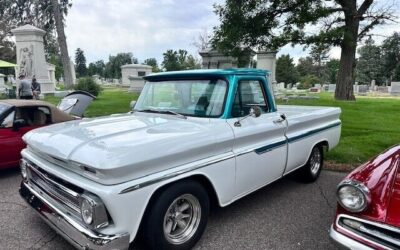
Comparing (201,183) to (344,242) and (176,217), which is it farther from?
(344,242)

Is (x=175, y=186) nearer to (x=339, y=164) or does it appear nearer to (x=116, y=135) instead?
(x=116, y=135)

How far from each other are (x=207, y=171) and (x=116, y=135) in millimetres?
966

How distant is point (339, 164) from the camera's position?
6438 millimetres

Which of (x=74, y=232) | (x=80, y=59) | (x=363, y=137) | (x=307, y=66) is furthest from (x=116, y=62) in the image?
(x=74, y=232)

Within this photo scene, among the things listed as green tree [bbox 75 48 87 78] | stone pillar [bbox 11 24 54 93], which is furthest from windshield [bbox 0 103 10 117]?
green tree [bbox 75 48 87 78]

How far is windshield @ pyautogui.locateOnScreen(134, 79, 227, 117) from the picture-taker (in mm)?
3756

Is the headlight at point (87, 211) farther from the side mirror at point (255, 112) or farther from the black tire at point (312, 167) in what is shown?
the black tire at point (312, 167)

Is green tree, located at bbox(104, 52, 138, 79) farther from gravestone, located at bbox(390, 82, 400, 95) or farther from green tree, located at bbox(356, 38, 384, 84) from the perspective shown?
gravestone, located at bbox(390, 82, 400, 95)

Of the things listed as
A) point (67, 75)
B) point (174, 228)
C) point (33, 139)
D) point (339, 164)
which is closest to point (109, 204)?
point (174, 228)

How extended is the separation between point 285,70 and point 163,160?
64530mm

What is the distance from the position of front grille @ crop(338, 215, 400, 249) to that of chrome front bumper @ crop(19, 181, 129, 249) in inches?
72.2

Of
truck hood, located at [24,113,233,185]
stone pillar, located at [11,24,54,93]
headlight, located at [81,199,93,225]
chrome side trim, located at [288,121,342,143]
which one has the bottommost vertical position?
headlight, located at [81,199,93,225]

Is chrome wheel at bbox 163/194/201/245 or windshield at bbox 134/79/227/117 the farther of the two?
windshield at bbox 134/79/227/117

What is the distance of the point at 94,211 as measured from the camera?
8.21 ft
